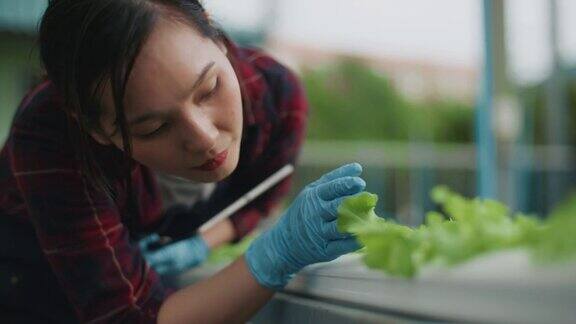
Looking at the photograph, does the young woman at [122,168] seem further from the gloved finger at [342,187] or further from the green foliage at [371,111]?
the green foliage at [371,111]

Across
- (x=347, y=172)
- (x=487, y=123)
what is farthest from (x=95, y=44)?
(x=487, y=123)

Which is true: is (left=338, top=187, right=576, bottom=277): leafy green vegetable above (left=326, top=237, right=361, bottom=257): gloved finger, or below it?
above

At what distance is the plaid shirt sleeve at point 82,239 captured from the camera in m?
1.04

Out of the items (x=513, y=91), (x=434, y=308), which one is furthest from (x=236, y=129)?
(x=513, y=91)

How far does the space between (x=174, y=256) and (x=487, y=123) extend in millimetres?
2472

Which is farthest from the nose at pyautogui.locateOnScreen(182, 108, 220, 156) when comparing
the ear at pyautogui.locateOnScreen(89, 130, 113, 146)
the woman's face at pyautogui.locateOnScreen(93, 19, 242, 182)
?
the ear at pyautogui.locateOnScreen(89, 130, 113, 146)

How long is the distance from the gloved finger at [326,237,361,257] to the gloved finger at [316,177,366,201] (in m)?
0.05

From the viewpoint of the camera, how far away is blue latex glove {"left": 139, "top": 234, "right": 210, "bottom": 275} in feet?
4.83

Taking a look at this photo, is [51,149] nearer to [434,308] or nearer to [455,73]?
[434,308]

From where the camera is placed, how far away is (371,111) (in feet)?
43.5

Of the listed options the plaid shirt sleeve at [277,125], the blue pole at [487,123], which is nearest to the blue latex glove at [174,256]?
the plaid shirt sleeve at [277,125]

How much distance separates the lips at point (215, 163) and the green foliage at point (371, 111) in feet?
36.1

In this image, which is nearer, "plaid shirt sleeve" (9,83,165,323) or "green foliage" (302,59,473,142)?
"plaid shirt sleeve" (9,83,165,323)

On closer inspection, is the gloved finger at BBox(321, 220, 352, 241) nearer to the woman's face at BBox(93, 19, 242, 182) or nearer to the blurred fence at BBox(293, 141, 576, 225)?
the woman's face at BBox(93, 19, 242, 182)
